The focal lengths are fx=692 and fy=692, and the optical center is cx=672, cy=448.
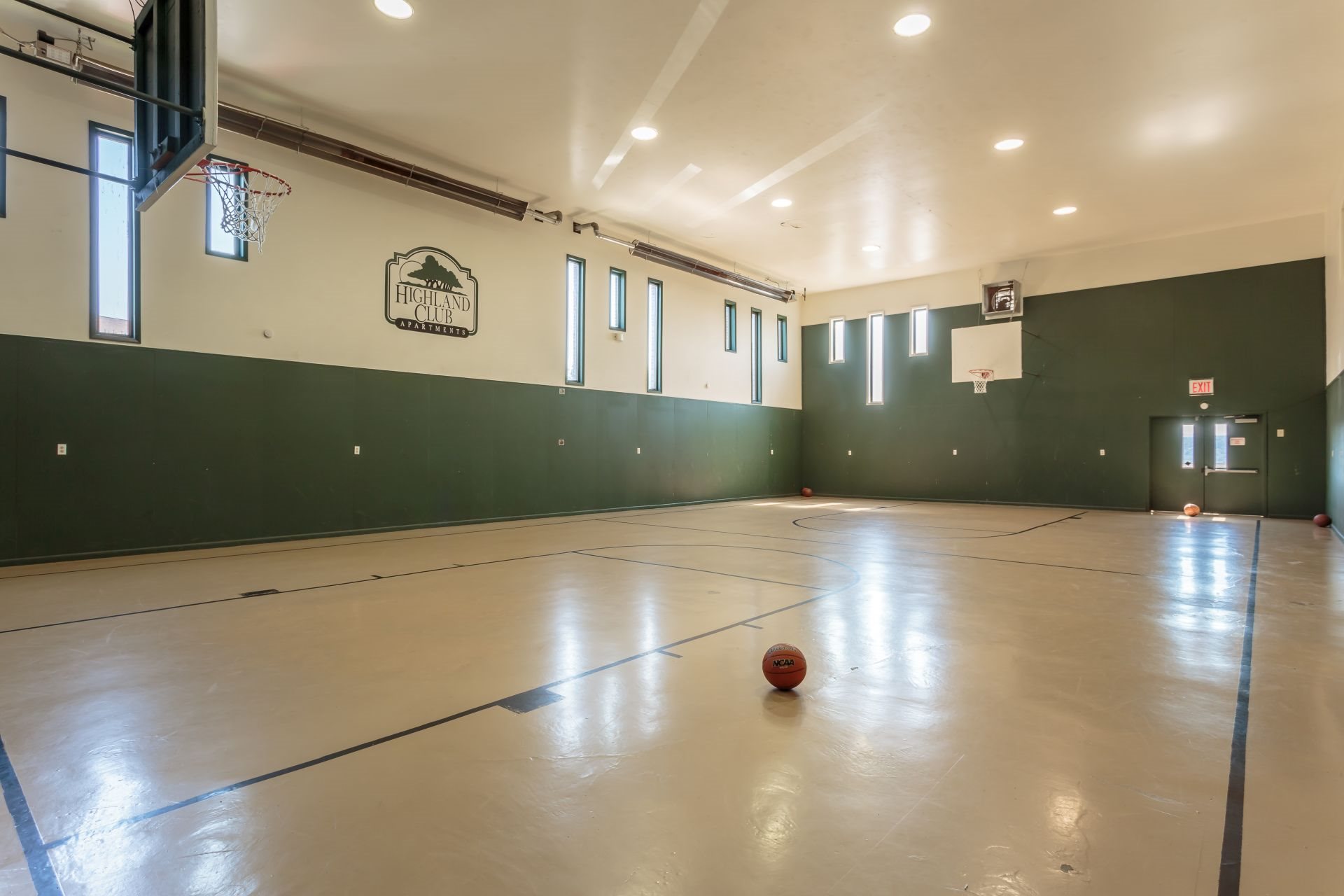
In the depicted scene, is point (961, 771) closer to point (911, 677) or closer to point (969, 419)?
point (911, 677)

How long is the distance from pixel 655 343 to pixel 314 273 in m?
6.85

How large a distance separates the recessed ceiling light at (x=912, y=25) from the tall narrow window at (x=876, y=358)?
425 inches

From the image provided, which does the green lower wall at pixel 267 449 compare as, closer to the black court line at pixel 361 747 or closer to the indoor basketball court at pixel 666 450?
the indoor basketball court at pixel 666 450

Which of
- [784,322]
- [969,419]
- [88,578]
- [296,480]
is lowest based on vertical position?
[88,578]

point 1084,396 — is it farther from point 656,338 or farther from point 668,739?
point 668,739

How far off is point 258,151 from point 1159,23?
32.1 feet

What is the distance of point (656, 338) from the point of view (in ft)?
47.2

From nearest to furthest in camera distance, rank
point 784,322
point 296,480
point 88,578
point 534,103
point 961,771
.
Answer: point 961,771
point 88,578
point 534,103
point 296,480
point 784,322

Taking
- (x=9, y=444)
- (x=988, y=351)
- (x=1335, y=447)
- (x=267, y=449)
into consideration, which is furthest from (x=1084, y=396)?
(x=9, y=444)

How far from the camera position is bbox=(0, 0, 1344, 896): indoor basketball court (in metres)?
2.23

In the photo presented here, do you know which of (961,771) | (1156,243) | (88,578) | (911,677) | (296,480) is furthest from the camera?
(1156,243)

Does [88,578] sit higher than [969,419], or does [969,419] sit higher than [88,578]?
[969,419]

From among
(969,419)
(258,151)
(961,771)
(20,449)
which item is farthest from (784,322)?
(961,771)

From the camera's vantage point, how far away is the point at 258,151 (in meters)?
8.46
